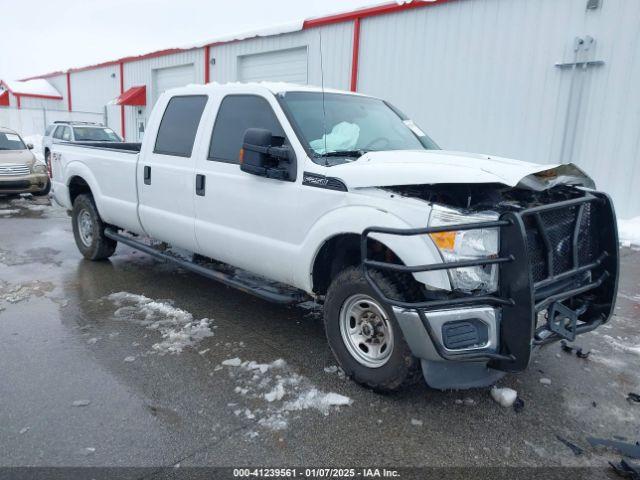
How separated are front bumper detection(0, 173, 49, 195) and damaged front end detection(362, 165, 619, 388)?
11.2 meters

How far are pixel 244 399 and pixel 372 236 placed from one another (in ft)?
4.39

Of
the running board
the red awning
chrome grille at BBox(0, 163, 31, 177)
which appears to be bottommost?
the running board

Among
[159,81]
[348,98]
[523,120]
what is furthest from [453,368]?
[159,81]

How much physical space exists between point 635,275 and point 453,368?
5.04 meters

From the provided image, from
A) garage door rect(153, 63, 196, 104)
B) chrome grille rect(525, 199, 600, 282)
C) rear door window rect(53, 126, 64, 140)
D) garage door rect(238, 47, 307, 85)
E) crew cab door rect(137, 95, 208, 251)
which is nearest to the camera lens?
chrome grille rect(525, 199, 600, 282)

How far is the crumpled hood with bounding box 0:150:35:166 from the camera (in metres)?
11.8

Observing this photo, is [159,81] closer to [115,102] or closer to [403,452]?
[115,102]

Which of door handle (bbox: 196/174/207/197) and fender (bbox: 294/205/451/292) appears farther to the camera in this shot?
door handle (bbox: 196/174/207/197)

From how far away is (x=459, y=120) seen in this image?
37.2 ft

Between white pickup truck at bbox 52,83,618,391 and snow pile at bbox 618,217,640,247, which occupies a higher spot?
white pickup truck at bbox 52,83,618,391

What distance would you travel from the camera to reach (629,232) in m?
8.82

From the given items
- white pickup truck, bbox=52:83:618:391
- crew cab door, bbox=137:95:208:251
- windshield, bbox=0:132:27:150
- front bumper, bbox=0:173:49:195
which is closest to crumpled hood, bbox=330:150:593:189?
white pickup truck, bbox=52:83:618:391

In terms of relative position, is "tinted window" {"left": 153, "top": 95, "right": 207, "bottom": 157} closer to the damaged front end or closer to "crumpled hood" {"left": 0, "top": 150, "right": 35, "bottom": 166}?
the damaged front end

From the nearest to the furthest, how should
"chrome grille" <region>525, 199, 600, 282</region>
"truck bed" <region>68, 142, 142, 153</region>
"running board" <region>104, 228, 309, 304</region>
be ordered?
1. "chrome grille" <region>525, 199, 600, 282</region>
2. "running board" <region>104, 228, 309, 304</region>
3. "truck bed" <region>68, 142, 142, 153</region>
